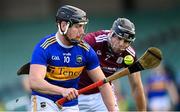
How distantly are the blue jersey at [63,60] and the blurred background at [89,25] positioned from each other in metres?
9.60

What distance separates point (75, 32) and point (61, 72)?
1.65ft

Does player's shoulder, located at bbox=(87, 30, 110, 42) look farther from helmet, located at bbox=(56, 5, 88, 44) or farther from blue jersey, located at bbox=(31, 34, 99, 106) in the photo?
helmet, located at bbox=(56, 5, 88, 44)

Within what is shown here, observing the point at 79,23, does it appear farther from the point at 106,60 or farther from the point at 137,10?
the point at 137,10

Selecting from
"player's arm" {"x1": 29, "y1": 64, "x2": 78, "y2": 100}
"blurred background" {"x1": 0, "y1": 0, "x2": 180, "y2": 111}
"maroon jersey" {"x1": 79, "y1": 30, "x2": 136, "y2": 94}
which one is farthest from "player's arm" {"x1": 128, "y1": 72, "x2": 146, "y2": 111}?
"blurred background" {"x1": 0, "y1": 0, "x2": 180, "y2": 111}

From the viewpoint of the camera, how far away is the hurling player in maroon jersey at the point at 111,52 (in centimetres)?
959

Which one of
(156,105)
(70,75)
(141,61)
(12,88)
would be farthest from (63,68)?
(12,88)

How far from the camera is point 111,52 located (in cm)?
988

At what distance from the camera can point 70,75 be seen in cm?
895

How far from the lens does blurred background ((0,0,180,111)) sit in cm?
1922

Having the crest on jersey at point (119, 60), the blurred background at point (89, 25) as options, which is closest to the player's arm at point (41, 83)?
the crest on jersey at point (119, 60)

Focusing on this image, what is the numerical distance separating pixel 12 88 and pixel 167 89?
4.41m

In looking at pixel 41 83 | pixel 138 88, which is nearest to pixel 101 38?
pixel 138 88

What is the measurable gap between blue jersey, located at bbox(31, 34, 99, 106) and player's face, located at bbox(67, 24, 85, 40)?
179 millimetres

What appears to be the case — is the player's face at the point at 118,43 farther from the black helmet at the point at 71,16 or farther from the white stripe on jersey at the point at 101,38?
the black helmet at the point at 71,16
